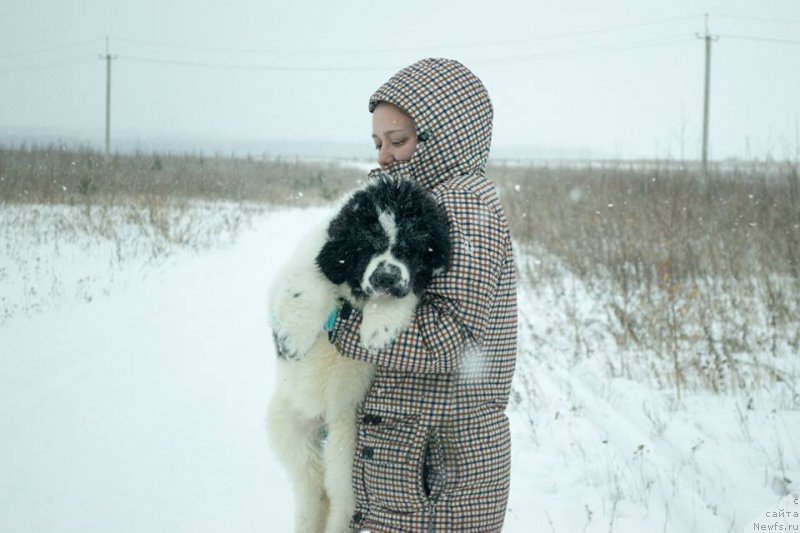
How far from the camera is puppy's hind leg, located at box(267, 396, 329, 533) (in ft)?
7.64

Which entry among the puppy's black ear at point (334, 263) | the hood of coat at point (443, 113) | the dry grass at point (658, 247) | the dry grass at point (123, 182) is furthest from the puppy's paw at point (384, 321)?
the dry grass at point (123, 182)

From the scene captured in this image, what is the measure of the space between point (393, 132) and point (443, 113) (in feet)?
0.64

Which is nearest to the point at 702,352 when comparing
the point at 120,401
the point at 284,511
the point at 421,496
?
the point at 284,511

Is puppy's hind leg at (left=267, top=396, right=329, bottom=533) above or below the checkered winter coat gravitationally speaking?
below

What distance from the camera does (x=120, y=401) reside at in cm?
420

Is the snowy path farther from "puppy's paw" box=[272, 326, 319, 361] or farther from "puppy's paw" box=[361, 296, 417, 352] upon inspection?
"puppy's paw" box=[361, 296, 417, 352]

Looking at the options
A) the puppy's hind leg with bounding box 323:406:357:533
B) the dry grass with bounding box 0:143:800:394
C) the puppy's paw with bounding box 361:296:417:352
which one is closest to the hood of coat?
the puppy's paw with bounding box 361:296:417:352

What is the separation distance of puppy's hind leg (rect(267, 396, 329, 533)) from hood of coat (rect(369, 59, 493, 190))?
1053mm

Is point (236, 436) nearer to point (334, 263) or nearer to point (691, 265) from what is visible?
point (334, 263)

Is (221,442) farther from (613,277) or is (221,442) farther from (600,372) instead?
(613,277)

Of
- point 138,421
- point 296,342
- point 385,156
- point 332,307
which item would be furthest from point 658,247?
point 296,342

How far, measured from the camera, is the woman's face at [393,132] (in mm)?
2025

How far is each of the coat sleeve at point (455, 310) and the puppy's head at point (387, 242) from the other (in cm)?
7

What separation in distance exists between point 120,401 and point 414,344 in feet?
10.7
